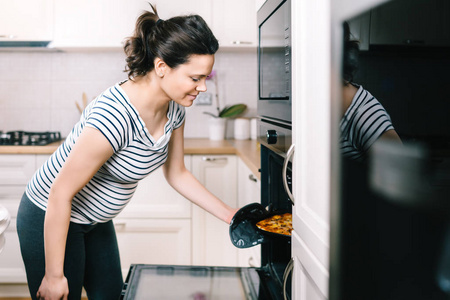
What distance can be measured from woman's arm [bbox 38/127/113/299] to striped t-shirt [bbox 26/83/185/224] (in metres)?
0.03

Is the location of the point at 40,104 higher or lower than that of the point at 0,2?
lower

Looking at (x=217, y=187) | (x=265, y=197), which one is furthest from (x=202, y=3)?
(x=265, y=197)

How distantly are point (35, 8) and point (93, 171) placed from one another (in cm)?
189

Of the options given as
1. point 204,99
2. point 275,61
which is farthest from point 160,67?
point 204,99

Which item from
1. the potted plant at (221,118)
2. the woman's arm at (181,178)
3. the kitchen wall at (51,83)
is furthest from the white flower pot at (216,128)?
the woman's arm at (181,178)

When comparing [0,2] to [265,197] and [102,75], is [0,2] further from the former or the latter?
[265,197]

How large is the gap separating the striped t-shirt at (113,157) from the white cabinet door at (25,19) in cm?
159

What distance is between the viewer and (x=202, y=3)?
2.64m

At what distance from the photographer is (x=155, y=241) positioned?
8.10ft

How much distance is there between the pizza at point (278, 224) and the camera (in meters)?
1.03

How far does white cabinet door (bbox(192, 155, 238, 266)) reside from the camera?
2.42 m

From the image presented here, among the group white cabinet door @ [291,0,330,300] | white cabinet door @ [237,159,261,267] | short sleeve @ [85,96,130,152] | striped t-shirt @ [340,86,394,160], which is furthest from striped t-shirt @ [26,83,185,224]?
striped t-shirt @ [340,86,394,160]

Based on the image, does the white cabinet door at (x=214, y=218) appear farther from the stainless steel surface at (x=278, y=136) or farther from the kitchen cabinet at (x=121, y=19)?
the stainless steel surface at (x=278, y=136)

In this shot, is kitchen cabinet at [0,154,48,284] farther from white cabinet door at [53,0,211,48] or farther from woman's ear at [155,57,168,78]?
woman's ear at [155,57,168,78]
